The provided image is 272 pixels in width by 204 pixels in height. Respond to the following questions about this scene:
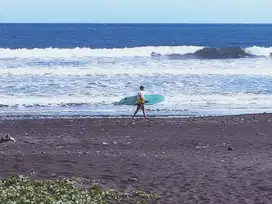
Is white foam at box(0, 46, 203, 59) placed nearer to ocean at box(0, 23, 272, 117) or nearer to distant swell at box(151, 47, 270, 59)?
ocean at box(0, 23, 272, 117)

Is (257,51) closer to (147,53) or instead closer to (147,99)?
(147,53)

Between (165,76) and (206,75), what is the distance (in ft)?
6.93

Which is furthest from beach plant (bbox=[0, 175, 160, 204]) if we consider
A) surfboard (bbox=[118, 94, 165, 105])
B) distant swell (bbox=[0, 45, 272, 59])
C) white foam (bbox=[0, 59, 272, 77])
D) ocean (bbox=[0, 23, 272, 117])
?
distant swell (bbox=[0, 45, 272, 59])

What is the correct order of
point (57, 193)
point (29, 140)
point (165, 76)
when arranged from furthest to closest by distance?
point (165, 76), point (29, 140), point (57, 193)

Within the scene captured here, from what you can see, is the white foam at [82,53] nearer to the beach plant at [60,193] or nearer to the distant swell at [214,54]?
the distant swell at [214,54]

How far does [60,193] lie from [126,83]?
18.7 meters

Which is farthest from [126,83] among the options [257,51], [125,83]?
[257,51]

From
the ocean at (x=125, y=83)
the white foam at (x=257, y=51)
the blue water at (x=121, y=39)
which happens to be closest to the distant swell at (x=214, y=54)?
the ocean at (x=125, y=83)

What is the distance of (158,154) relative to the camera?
→ 12266mm

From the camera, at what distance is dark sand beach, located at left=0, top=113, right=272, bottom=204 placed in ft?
31.5

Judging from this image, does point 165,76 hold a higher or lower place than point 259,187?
higher

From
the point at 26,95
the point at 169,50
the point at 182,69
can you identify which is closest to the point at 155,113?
the point at 26,95

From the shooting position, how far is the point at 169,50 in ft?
159

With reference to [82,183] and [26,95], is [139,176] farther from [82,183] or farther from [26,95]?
[26,95]
